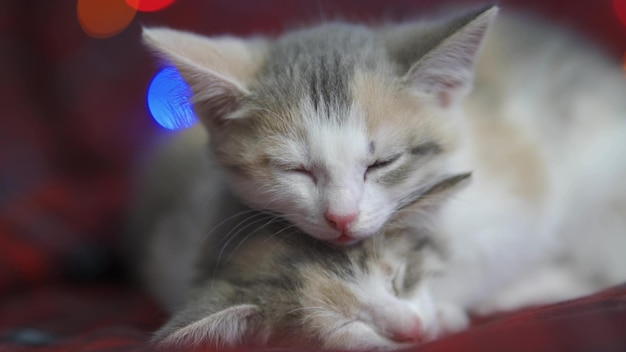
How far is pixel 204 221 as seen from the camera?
4.27 ft

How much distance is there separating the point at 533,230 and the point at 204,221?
2.19ft

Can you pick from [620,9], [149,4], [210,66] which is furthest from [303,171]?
[620,9]

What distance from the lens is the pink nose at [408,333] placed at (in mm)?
911

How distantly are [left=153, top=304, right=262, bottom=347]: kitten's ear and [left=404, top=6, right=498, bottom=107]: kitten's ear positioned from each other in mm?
451

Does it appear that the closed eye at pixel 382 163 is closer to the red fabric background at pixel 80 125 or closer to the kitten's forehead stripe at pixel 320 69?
the kitten's forehead stripe at pixel 320 69

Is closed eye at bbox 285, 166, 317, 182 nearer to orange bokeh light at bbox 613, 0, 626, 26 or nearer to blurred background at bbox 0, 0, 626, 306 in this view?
blurred background at bbox 0, 0, 626, 306

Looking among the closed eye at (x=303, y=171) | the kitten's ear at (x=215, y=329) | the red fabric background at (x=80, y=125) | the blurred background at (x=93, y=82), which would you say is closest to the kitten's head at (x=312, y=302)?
the kitten's ear at (x=215, y=329)

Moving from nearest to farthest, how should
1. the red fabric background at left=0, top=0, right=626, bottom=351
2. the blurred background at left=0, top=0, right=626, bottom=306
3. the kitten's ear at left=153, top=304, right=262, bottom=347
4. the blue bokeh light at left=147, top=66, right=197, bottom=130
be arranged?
the kitten's ear at left=153, top=304, right=262, bottom=347 < the blue bokeh light at left=147, top=66, right=197, bottom=130 < the red fabric background at left=0, top=0, right=626, bottom=351 < the blurred background at left=0, top=0, right=626, bottom=306

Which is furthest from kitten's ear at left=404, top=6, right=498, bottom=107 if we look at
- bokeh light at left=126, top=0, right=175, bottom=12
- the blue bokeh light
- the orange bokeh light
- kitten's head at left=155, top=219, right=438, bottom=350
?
bokeh light at left=126, top=0, right=175, bottom=12

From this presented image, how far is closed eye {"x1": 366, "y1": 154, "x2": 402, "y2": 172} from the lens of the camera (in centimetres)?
97

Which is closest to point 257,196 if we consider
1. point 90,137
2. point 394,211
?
point 394,211

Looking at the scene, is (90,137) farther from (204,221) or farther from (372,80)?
(372,80)

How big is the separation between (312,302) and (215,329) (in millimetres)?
145

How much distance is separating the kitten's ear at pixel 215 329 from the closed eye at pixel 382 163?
0.89 feet
